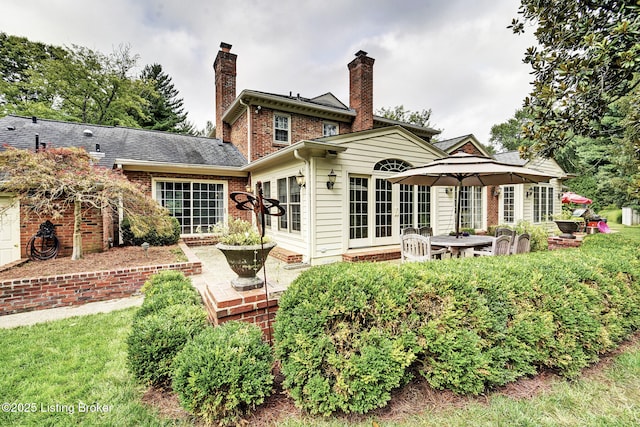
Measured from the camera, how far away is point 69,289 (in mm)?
4594

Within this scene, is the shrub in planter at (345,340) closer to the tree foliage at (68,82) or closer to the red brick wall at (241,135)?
the red brick wall at (241,135)

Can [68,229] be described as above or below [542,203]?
below

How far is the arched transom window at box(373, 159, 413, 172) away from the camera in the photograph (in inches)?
306

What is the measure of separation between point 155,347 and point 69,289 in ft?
12.4

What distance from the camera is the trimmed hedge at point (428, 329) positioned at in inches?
78.3

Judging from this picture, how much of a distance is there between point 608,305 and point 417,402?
2.44 meters

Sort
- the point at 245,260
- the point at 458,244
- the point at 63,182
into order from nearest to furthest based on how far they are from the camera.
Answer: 1. the point at 245,260
2. the point at 458,244
3. the point at 63,182

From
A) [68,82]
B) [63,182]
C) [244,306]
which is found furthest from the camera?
[68,82]

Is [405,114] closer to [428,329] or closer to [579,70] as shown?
[579,70]

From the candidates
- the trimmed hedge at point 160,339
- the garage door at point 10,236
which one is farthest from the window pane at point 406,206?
the garage door at point 10,236

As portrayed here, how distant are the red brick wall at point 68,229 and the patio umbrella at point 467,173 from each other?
7.79 metres

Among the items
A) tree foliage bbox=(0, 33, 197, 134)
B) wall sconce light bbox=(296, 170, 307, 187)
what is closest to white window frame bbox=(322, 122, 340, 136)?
wall sconce light bbox=(296, 170, 307, 187)

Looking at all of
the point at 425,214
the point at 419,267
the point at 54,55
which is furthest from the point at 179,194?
the point at 54,55

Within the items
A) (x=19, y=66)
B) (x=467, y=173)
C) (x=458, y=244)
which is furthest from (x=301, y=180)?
(x=19, y=66)
